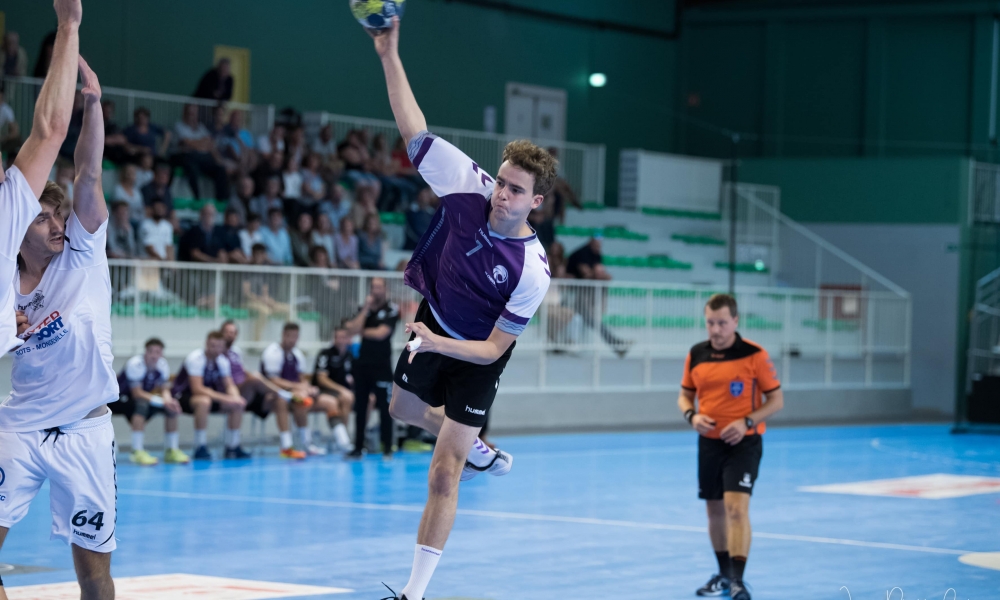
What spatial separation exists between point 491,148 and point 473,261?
18822mm

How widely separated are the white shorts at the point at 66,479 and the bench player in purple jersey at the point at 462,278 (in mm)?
1420

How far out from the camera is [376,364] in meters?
15.3

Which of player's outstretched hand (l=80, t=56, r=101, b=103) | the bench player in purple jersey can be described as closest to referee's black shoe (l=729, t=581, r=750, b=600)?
the bench player in purple jersey

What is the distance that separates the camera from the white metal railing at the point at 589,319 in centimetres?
1619

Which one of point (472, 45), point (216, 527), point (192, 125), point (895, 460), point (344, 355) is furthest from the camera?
point (472, 45)

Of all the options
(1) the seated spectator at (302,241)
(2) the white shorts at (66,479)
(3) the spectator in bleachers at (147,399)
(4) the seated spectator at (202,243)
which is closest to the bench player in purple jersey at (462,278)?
(2) the white shorts at (66,479)

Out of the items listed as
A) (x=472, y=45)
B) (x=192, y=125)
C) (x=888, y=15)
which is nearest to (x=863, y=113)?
(x=888, y=15)

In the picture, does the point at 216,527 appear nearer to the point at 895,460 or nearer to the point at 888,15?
the point at 895,460

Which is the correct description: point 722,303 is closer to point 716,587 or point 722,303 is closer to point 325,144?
point 716,587

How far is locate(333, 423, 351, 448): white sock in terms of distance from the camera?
1592cm

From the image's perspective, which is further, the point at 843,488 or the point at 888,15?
the point at 888,15

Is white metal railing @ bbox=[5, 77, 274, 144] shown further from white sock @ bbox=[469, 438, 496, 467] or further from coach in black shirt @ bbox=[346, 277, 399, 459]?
white sock @ bbox=[469, 438, 496, 467]

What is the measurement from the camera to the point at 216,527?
10.2 metres

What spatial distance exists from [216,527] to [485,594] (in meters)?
3.20
